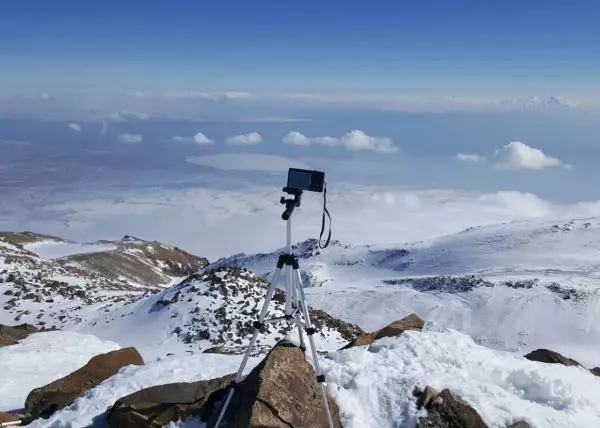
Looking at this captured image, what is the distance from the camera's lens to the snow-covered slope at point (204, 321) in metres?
25.6

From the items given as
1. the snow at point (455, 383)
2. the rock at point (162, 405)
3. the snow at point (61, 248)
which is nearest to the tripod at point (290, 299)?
the rock at point (162, 405)

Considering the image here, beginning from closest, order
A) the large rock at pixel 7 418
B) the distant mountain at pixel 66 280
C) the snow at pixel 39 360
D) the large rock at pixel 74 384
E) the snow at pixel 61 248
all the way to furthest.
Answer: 1. the large rock at pixel 7 418
2. the large rock at pixel 74 384
3. the snow at pixel 39 360
4. the distant mountain at pixel 66 280
5. the snow at pixel 61 248

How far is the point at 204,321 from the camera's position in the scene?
27391 millimetres

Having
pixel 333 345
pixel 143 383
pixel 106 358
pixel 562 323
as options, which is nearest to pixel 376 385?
pixel 143 383

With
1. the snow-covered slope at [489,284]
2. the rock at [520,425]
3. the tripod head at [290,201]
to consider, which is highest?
the tripod head at [290,201]

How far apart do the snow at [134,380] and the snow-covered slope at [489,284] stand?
24.3 metres

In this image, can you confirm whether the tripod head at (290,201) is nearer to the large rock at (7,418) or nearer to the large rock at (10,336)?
the large rock at (7,418)

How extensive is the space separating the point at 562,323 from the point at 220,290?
21710 mm

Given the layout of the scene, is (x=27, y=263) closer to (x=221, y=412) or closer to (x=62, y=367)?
(x=62, y=367)

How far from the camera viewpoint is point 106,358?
528 inches

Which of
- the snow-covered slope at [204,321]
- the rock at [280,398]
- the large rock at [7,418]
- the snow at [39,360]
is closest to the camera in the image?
the rock at [280,398]

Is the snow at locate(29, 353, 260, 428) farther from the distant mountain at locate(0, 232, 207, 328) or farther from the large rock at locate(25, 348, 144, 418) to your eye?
the distant mountain at locate(0, 232, 207, 328)

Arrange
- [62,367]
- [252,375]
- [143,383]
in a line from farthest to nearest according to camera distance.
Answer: [62,367], [143,383], [252,375]

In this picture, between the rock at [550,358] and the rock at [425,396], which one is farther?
the rock at [550,358]
